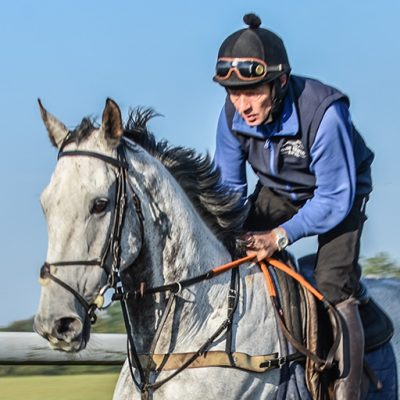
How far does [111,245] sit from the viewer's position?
495cm

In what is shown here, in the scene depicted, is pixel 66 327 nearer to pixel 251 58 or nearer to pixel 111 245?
pixel 111 245

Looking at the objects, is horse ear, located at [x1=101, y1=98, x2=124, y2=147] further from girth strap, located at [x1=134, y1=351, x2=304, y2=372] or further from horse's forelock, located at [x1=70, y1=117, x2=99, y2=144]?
girth strap, located at [x1=134, y1=351, x2=304, y2=372]

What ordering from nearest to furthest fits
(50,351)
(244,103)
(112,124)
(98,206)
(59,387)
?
(98,206), (112,124), (244,103), (50,351), (59,387)

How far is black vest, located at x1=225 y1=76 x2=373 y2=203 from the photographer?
214 inches

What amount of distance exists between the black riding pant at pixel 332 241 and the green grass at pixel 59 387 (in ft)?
11.4

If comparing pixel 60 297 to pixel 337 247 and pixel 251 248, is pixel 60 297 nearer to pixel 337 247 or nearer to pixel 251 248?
pixel 251 248

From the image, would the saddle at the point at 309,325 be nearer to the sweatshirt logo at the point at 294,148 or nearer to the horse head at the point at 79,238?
the sweatshirt logo at the point at 294,148

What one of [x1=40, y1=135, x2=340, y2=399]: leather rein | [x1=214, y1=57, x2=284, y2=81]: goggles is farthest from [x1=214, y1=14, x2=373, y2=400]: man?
[x1=40, y1=135, x2=340, y2=399]: leather rein

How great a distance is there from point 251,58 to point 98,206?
3.41 ft

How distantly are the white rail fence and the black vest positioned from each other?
8.72ft

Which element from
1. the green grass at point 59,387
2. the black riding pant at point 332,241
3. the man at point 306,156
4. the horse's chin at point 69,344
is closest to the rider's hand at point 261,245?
the man at point 306,156

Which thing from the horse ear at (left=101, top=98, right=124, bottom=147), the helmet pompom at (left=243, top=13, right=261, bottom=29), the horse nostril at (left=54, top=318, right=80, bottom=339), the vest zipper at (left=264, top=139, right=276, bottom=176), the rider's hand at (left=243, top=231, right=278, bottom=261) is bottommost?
the horse nostril at (left=54, top=318, right=80, bottom=339)

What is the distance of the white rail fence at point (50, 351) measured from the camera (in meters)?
8.20

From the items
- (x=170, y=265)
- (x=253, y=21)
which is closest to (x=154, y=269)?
(x=170, y=265)
